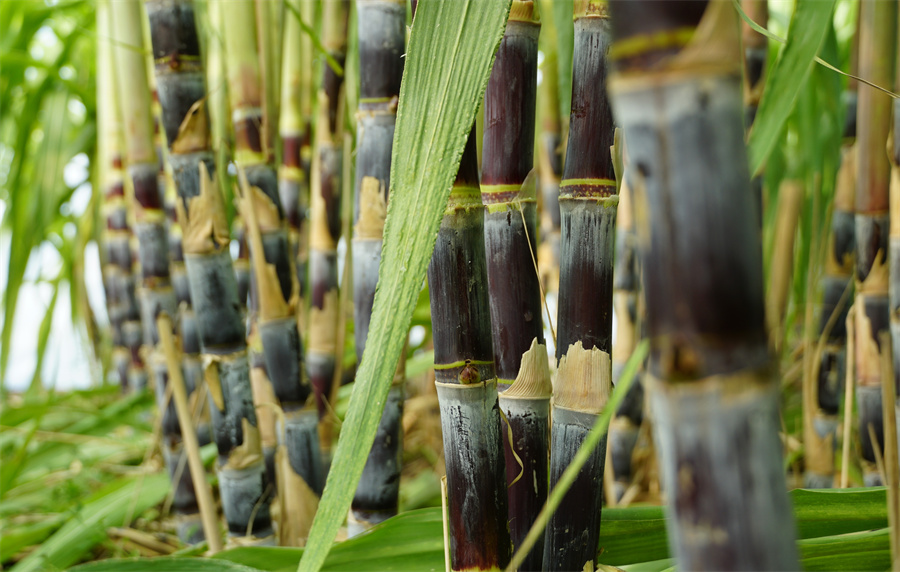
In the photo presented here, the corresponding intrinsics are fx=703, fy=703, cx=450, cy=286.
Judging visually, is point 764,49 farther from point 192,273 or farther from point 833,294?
point 192,273

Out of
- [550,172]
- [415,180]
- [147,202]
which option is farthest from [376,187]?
[550,172]

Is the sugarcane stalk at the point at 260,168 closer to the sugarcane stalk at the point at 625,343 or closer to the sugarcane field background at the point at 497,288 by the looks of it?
the sugarcane field background at the point at 497,288

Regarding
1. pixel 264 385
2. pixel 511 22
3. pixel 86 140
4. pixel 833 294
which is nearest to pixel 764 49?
pixel 833 294

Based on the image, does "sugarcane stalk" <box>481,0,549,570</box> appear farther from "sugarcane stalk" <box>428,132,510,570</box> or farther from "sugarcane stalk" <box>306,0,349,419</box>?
"sugarcane stalk" <box>306,0,349,419</box>

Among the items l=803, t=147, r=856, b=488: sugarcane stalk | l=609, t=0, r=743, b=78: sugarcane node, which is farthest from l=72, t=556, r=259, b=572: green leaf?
l=803, t=147, r=856, b=488: sugarcane stalk

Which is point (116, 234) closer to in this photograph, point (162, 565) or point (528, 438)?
point (162, 565)

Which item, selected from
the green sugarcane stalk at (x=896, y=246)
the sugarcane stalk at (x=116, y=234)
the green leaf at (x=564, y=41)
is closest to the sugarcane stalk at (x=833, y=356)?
the green sugarcane stalk at (x=896, y=246)

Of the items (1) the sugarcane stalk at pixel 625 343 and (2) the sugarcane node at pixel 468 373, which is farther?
(1) the sugarcane stalk at pixel 625 343

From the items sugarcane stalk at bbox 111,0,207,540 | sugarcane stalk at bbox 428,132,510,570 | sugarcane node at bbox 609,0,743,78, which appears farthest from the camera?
sugarcane stalk at bbox 111,0,207,540

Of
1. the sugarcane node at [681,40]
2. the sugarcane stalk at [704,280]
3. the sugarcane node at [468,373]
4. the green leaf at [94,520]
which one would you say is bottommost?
the green leaf at [94,520]
